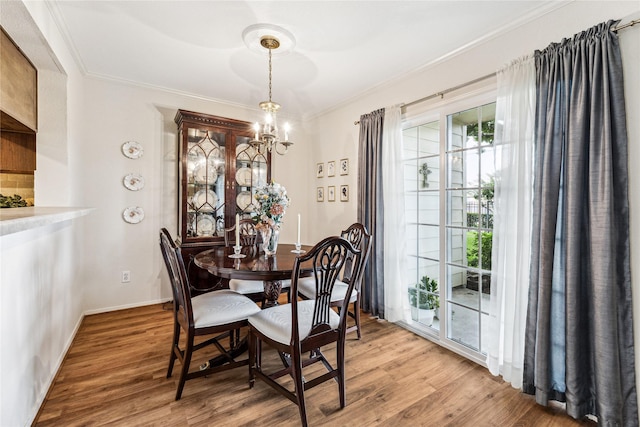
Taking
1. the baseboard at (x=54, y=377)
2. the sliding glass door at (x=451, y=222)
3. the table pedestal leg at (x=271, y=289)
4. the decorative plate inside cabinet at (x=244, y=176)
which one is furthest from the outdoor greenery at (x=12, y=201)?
the sliding glass door at (x=451, y=222)

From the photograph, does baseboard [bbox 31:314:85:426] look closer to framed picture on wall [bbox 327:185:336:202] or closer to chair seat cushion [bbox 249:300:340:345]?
chair seat cushion [bbox 249:300:340:345]

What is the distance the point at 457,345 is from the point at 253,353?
1.72m

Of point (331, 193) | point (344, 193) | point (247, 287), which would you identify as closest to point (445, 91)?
point (344, 193)

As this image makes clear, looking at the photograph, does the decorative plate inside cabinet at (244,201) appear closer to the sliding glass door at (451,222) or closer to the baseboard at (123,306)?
the baseboard at (123,306)

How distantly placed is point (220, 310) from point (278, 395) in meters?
0.67

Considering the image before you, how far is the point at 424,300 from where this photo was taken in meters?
2.98

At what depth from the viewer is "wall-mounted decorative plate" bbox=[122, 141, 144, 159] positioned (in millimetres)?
3299

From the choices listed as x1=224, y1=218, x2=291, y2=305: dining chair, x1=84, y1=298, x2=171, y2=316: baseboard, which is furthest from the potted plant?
x1=84, y1=298, x2=171, y2=316: baseboard

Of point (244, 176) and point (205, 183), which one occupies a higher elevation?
point (244, 176)

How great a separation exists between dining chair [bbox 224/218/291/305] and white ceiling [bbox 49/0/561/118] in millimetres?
1567

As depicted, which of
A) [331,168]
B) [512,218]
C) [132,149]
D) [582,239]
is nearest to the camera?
[582,239]

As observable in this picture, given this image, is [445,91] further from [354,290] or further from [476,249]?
[354,290]

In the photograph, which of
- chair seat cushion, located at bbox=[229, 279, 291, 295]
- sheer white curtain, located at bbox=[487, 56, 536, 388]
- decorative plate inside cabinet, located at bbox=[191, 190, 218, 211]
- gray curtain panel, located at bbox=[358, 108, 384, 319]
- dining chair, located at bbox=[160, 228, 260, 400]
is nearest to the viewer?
dining chair, located at bbox=[160, 228, 260, 400]

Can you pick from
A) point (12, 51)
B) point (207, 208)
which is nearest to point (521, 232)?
point (207, 208)
